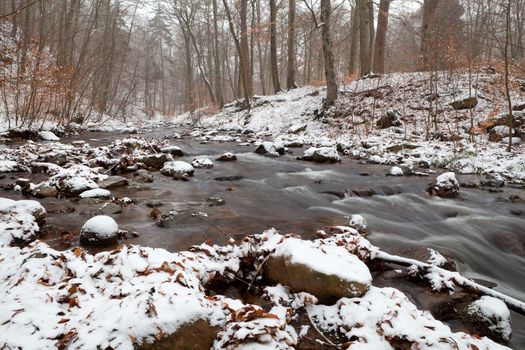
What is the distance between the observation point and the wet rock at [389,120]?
39.1 feet

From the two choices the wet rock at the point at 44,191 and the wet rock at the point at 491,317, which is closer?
the wet rock at the point at 491,317

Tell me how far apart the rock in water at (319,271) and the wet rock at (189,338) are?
30.0 inches

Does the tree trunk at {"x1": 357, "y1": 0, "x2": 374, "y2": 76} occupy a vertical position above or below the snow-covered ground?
above

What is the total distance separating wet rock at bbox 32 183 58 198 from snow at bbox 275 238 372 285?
393 cm

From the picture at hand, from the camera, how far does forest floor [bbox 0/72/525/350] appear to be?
7.00 ft

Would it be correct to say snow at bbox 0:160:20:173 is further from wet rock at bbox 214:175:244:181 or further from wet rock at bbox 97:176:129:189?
wet rock at bbox 214:175:244:181

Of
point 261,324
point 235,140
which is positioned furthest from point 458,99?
point 261,324

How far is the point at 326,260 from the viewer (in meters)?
2.67

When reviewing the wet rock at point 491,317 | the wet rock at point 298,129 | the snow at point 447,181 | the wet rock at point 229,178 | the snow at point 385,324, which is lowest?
the wet rock at point 491,317

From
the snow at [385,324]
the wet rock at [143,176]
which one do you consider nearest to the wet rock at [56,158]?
the wet rock at [143,176]

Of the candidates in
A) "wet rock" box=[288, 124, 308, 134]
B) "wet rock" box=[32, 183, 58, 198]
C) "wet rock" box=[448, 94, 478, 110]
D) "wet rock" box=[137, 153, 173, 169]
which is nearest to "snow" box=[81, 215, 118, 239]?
"wet rock" box=[32, 183, 58, 198]

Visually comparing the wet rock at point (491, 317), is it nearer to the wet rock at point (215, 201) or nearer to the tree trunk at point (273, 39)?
the wet rock at point (215, 201)

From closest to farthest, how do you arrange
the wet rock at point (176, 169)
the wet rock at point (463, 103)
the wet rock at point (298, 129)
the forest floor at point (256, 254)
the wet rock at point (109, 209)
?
the forest floor at point (256, 254), the wet rock at point (109, 209), the wet rock at point (176, 169), the wet rock at point (463, 103), the wet rock at point (298, 129)

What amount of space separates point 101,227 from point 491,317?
138 inches
